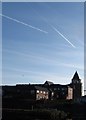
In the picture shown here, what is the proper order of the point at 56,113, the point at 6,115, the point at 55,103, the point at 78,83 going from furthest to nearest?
the point at 78,83, the point at 55,103, the point at 56,113, the point at 6,115

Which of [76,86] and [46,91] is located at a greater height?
[76,86]

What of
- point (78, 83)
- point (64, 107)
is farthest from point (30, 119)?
point (78, 83)

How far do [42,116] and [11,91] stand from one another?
1760 centimetres

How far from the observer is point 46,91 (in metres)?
36.2

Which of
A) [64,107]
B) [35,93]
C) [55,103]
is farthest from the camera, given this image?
[35,93]

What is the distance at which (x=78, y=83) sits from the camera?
3612cm

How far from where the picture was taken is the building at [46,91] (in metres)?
31.7

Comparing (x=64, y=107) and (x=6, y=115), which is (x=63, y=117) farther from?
(x=64, y=107)

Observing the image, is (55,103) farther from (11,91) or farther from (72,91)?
(72,91)

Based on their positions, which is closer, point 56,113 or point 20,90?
point 56,113

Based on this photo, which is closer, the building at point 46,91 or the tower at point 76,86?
the building at point 46,91

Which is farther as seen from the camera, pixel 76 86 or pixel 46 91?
pixel 76 86

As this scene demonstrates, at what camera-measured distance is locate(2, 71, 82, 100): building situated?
31656 millimetres

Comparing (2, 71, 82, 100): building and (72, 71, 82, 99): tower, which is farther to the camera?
(72, 71, 82, 99): tower
